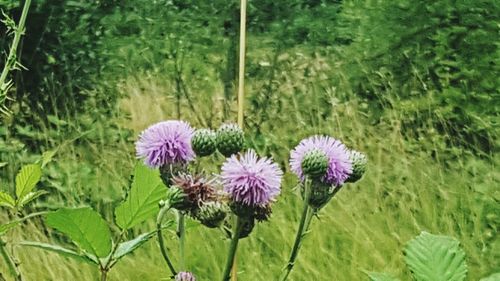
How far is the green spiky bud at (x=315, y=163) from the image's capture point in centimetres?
61

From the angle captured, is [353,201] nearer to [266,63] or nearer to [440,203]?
[440,203]

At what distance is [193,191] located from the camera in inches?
23.2

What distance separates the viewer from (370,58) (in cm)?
175

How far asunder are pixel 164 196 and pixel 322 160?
4.5 inches

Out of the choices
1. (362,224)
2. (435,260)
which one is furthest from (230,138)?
(362,224)

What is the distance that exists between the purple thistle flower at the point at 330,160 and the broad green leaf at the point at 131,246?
0.10 meters

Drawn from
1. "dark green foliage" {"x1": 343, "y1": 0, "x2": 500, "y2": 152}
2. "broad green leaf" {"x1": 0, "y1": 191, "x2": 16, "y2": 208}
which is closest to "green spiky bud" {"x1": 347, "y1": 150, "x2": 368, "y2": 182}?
"broad green leaf" {"x1": 0, "y1": 191, "x2": 16, "y2": 208}

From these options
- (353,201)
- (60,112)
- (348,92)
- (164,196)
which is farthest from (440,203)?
(164,196)

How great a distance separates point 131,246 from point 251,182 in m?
0.12

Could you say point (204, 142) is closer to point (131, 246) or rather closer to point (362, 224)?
point (131, 246)

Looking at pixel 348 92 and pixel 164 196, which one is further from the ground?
pixel 164 196

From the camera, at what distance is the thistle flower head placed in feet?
1.93

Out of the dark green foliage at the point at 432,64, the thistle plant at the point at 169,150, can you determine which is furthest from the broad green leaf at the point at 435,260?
the dark green foliage at the point at 432,64

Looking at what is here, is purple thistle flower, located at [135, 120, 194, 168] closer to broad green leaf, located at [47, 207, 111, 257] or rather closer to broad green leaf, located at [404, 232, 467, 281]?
broad green leaf, located at [47, 207, 111, 257]
